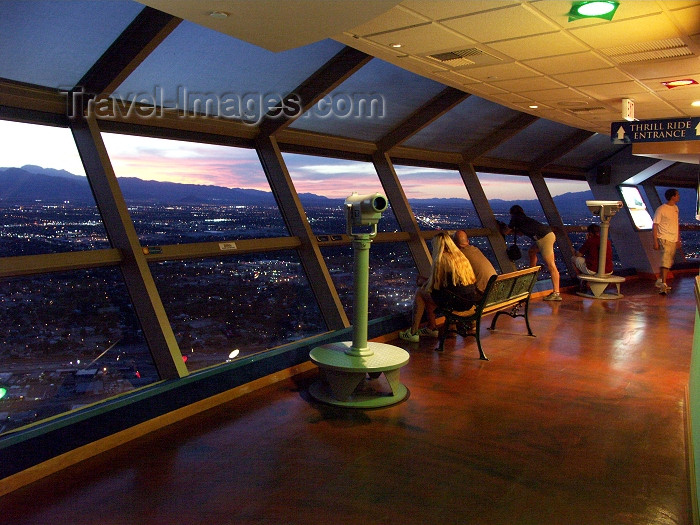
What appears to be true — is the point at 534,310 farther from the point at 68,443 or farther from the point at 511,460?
the point at 68,443

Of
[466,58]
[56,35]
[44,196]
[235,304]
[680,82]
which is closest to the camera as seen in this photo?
[56,35]

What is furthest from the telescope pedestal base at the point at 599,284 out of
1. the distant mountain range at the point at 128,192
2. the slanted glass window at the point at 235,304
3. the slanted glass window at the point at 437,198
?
the slanted glass window at the point at 235,304

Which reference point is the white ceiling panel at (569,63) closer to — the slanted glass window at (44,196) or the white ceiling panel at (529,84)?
the white ceiling panel at (529,84)

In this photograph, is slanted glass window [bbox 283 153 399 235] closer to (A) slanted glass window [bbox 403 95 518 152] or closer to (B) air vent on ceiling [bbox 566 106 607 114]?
(A) slanted glass window [bbox 403 95 518 152]

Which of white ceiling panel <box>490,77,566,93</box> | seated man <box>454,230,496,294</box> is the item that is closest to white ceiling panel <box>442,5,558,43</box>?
white ceiling panel <box>490,77,566,93</box>

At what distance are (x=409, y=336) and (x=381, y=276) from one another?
107cm

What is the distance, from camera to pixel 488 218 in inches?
387

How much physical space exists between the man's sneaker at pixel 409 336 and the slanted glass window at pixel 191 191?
1.72 meters

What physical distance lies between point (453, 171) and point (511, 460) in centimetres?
654

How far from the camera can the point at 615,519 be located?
9.55ft

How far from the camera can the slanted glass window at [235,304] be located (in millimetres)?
4852

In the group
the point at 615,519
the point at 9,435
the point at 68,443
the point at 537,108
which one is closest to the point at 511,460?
the point at 615,519

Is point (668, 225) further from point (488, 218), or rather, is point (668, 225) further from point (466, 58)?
point (466, 58)

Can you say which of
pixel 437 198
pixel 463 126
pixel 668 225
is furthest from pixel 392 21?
pixel 668 225
